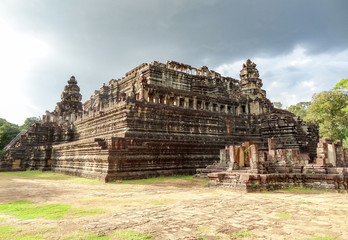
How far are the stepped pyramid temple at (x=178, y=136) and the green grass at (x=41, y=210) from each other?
640cm

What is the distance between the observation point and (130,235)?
14.8ft

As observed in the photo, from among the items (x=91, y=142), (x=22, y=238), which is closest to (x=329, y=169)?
(x=22, y=238)

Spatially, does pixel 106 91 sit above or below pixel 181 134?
above

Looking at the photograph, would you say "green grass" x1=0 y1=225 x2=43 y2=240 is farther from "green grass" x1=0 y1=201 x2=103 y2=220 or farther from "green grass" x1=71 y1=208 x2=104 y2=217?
"green grass" x1=71 y1=208 x2=104 y2=217

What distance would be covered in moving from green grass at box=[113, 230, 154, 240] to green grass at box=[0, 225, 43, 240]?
1.40 meters

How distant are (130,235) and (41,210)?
3556mm

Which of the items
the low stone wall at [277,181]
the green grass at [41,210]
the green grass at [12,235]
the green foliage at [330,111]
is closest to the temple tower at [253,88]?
the green foliage at [330,111]

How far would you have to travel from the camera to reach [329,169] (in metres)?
11.2

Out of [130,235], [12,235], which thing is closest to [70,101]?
[12,235]

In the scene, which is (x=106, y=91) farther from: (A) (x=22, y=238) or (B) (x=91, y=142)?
(A) (x=22, y=238)

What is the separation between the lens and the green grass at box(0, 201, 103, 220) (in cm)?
606

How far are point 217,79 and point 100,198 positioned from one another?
93.4 ft

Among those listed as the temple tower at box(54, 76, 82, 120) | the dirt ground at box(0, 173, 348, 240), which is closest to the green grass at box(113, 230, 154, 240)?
the dirt ground at box(0, 173, 348, 240)

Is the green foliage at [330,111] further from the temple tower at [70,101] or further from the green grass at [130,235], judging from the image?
the green grass at [130,235]
